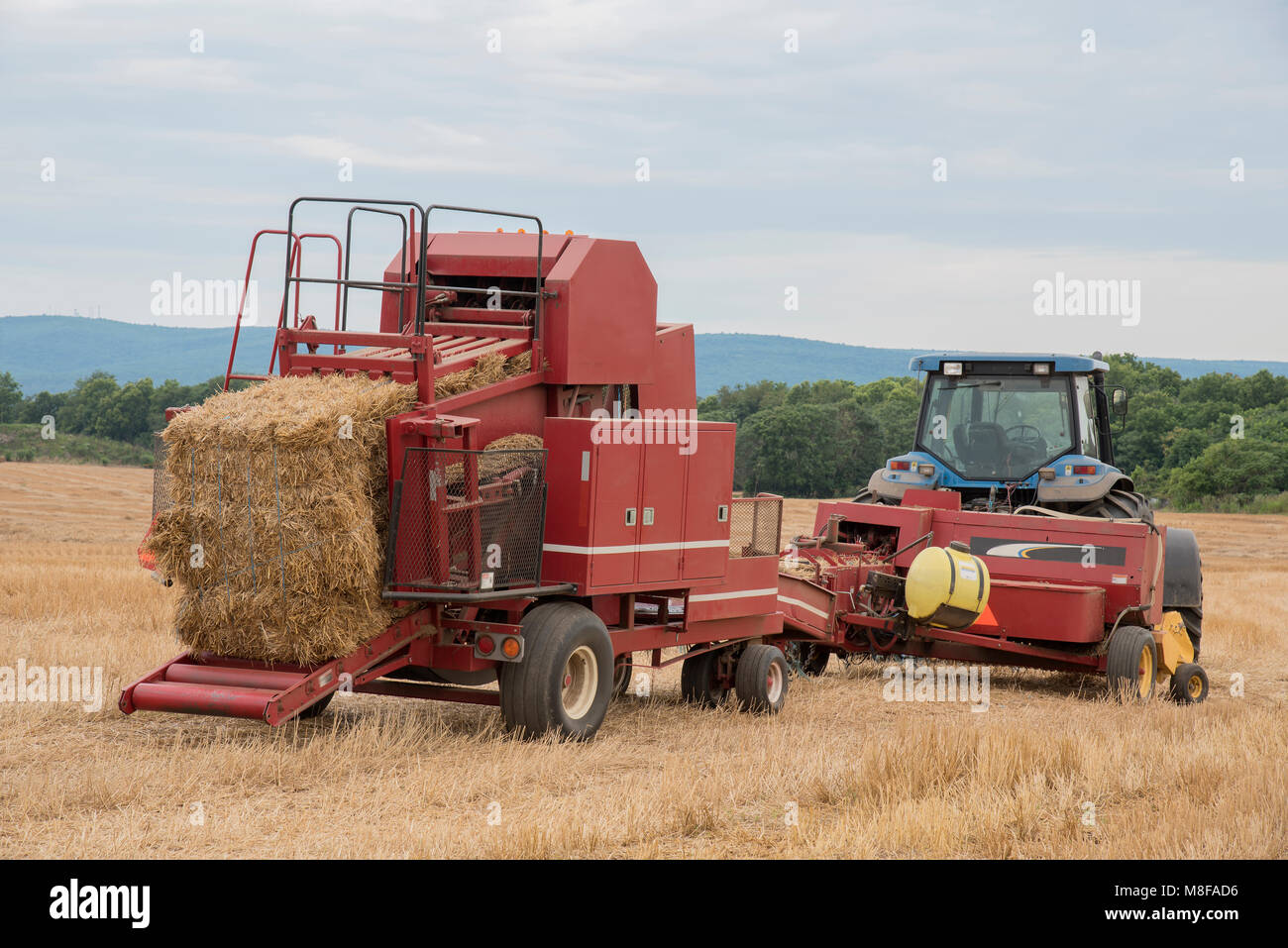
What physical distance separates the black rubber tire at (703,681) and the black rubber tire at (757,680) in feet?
0.58

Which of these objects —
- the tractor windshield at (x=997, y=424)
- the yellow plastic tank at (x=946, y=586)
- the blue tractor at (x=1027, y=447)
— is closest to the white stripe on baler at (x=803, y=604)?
the yellow plastic tank at (x=946, y=586)

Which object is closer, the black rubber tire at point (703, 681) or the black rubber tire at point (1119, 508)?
the black rubber tire at point (703, 681)

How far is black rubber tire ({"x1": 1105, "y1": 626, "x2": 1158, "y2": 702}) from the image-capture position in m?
11.1

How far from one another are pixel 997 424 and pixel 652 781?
7.24 m

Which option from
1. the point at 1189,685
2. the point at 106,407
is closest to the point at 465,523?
the point at 1189,685

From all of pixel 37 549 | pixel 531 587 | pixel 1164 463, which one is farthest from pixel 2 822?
pixel 1164 463

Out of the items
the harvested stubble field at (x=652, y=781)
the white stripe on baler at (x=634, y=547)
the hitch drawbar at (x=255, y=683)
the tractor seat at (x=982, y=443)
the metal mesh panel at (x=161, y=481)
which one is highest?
the tractor seat at (x=982, y=443)

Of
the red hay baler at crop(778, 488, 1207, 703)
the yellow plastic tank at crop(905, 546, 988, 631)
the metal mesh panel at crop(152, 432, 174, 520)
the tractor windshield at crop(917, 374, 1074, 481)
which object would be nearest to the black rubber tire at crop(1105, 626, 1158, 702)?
the red hay baler at crop(778, 488, 1207, 703)

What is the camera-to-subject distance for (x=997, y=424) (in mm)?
13453

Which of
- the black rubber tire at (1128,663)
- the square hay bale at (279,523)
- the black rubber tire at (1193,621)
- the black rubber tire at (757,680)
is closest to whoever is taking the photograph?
the square hay bale at (279,523)

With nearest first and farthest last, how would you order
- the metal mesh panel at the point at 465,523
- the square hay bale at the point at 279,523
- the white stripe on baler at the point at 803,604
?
1. the square hay bale at the point at 279,523
2. the metal mesh panel at the point at 465,523
3. the white stripe on baler at the point at 803,604

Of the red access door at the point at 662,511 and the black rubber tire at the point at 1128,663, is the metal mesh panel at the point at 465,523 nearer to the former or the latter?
the red access door at the point at 662,511

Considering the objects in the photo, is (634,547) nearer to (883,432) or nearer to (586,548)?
(586,548)

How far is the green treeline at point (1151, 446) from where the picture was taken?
54.4m
